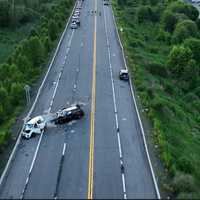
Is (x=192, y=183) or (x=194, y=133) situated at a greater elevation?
(x=192, y=183)

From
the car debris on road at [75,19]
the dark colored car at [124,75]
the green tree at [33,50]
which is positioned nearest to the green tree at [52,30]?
the car debris on road at [75,19]

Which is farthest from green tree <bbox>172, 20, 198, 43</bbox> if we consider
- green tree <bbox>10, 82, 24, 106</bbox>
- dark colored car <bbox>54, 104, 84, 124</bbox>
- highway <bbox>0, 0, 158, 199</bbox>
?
dark colored car <bbox>54, 104, 84, 124</bbox>

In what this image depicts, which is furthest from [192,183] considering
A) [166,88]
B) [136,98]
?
[166,88]

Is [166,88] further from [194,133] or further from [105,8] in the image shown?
[105,8]

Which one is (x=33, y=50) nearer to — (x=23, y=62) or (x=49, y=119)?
(x=23, y=62)

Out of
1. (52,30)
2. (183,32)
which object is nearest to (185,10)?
(183,32)

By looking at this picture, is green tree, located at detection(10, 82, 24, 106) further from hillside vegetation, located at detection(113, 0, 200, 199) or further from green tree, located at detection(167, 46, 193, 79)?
green tree, located at detection(167, 46, 193, 79)

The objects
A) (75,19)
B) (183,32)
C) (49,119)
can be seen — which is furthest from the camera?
(75,19)
